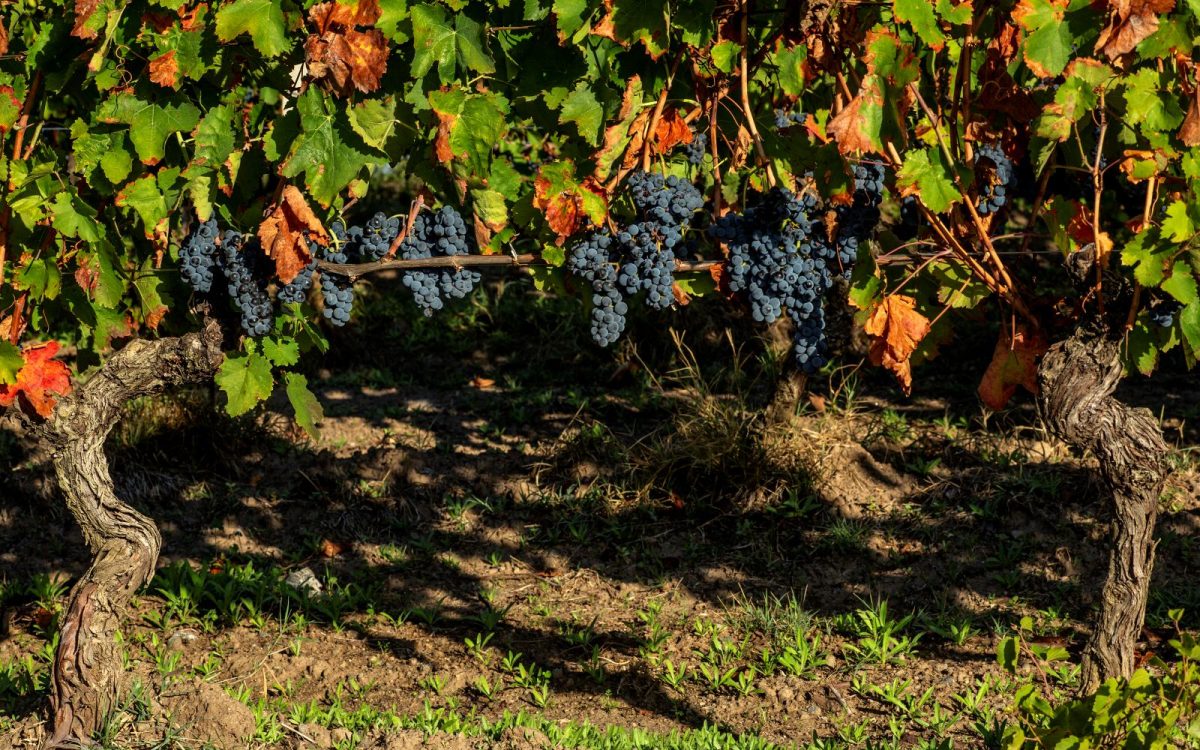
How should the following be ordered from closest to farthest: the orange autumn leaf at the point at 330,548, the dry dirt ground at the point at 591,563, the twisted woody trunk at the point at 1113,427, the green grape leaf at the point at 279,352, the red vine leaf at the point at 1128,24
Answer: the red vine leaf at the point at 1128,24 < the twisted woody trunk at the point at 1113,427 < the green grape leaf at the point at 279,352 < the dry dirt ground at the point at 591,563 < the orange autumn leaf at the point at 330,548

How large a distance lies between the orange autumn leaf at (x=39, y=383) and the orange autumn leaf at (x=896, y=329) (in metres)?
2.37

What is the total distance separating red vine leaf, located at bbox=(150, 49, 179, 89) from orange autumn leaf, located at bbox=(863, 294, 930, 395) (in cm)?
204

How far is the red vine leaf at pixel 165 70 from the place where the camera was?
142 inches

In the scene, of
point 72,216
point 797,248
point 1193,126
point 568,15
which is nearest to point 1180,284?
point 1193,126

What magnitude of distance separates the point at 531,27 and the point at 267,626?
257 centimetres

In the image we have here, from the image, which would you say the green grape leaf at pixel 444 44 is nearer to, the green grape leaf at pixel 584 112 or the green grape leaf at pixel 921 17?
the green grape leaf at pixel 584 112

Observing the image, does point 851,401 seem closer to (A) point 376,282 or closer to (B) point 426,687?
(B) point 426,687

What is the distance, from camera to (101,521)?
3.98m

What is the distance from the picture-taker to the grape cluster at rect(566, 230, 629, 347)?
12.3 ft

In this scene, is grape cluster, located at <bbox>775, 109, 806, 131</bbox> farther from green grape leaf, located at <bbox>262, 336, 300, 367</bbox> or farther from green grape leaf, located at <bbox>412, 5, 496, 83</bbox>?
green grape leaf, located at <bbox>262, 336, 300, 367</bbox>

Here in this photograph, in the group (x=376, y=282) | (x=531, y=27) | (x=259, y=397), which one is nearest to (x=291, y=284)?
(x=259, y=397)

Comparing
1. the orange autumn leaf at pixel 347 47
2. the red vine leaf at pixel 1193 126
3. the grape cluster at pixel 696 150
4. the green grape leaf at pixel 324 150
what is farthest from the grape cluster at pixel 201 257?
the red vine leaf at pixel 1193 126

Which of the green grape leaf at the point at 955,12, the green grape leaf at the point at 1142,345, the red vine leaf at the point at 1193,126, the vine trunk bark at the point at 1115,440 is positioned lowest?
the vine trunk bark at the point at 1115,440

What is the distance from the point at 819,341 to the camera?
394cm
